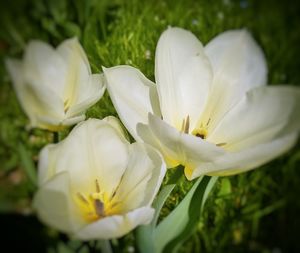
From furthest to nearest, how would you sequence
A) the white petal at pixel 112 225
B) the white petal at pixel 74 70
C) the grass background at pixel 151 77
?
the grass background at pixel 151 77 → the white petal at pixel 74 70 → the white petal at pixel 112 225

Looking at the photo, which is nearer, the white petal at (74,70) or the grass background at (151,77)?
the white petal at (74,70)

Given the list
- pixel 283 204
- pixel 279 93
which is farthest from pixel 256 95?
pixel 283 204

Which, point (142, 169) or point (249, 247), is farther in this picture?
point (249, 247)

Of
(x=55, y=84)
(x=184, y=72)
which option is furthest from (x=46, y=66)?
(x=184, y=72)

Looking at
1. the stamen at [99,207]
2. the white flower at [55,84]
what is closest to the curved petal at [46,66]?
the white flower at [55,84]

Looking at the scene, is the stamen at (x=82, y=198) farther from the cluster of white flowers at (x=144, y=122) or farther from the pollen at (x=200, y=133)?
the pollen at (x=200, y=133)

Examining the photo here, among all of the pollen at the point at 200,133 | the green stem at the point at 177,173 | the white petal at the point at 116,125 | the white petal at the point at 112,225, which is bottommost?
the green stem at the point at 177,173

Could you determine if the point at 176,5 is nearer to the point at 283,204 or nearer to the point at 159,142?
the point at 283,204
